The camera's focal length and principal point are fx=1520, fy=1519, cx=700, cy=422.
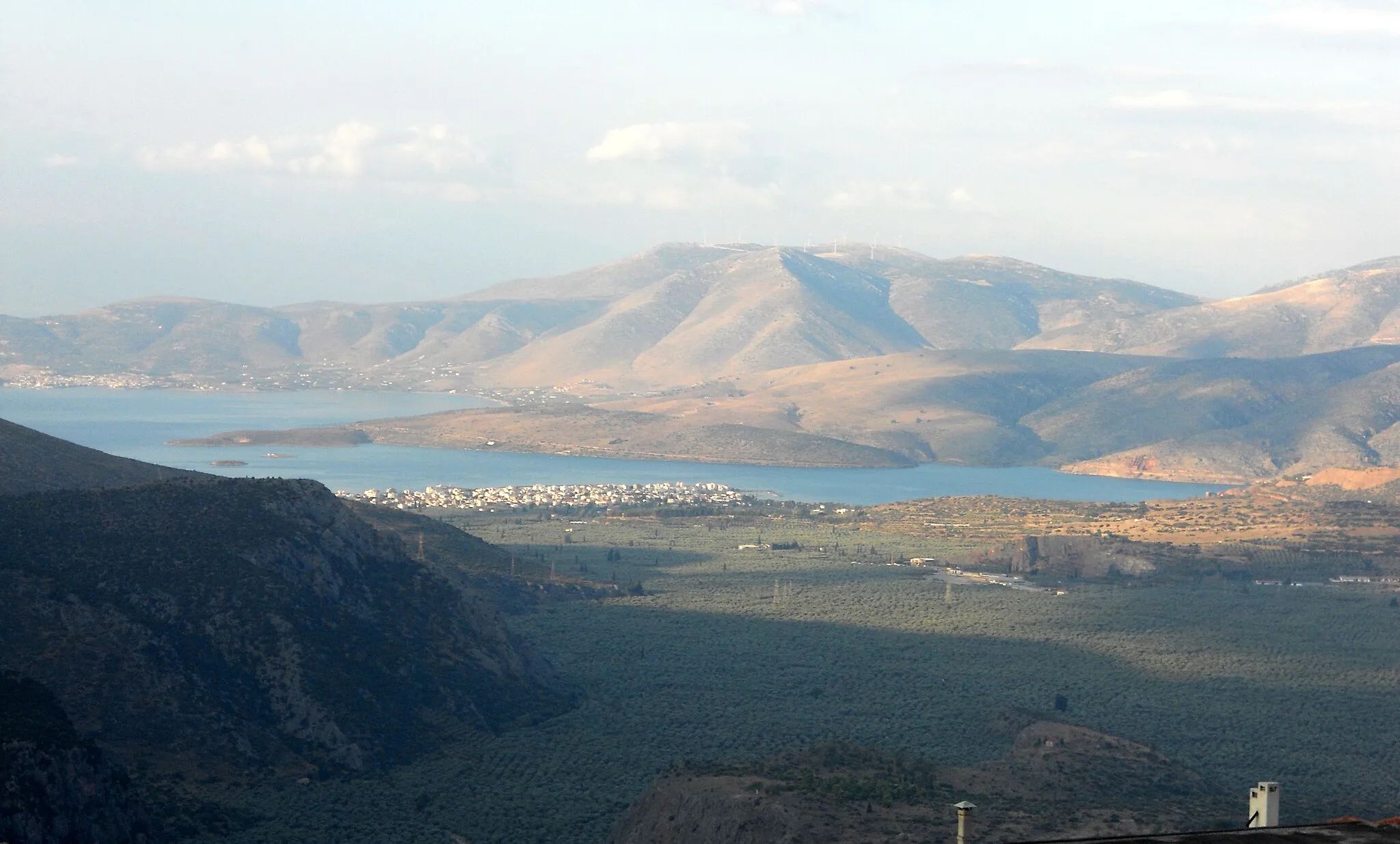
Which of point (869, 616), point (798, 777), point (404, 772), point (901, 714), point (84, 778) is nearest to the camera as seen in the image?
point (84, 778)

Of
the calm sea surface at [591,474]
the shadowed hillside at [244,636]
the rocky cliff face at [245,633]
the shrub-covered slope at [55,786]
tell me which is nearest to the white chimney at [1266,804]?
the shrub-covered slope at [55,786]

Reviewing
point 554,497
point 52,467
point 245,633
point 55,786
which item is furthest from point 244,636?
point 554,497

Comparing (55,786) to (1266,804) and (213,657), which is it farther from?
(1266,804)

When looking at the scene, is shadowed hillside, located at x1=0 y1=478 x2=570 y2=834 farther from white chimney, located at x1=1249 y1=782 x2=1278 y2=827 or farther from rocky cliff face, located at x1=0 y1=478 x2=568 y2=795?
white chimney, located at x1=1249 y1=782 x2=1278 y2=827

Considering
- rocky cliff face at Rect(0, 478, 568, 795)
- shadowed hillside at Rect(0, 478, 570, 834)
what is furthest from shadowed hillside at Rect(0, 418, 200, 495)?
shadowed hillside at Rect(0, 478, 570, 834)

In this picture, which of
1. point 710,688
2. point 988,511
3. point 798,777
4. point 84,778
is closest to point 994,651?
point 710,688

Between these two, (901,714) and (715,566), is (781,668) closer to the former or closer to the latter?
(901,714)

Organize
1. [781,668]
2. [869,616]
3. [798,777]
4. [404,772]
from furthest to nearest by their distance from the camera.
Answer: [869,616] → [781,668] → [404,772] → [798,777]
